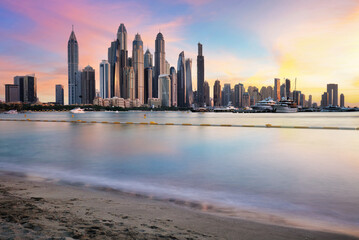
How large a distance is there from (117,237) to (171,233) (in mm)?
943

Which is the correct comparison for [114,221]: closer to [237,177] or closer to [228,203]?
[228,203]

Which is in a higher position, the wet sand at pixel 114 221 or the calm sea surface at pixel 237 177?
the wet sand at pixel 114 221

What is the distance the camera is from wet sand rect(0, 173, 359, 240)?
15.8ft

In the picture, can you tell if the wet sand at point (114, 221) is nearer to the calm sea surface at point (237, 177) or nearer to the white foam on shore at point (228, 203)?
the white foam on shore at point (228, 203)

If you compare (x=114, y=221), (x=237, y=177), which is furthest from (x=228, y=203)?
(x=237, y=177)

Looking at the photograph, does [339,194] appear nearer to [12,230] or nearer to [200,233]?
[200,233]

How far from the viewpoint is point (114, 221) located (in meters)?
5.43

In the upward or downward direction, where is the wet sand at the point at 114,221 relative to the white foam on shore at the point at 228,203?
upward

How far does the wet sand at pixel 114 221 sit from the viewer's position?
15.8 feet

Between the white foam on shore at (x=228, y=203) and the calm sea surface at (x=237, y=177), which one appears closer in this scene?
the white foam on shore at (x=228, y=203)

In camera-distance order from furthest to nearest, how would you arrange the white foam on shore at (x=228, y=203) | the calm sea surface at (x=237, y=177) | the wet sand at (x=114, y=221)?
1. the calm sea surface at (x=237, y=177)
2. the white foam on shore at (x=228, y=203)
3. the wet sand at (x=114, y=221)

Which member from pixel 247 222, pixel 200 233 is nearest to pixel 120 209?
pixel 200 233

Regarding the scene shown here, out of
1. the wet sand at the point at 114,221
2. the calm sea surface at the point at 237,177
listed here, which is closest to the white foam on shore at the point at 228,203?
the calm sea surface at the point at 237,177

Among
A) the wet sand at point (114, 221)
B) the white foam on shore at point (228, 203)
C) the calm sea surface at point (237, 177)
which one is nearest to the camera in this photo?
the wet sand at point (114, 221)
